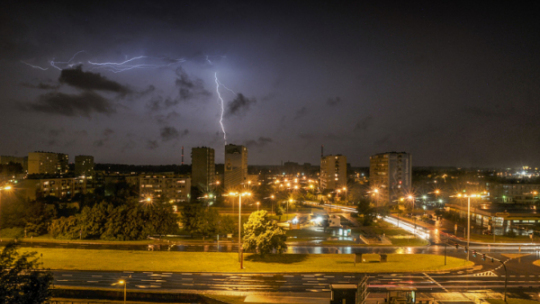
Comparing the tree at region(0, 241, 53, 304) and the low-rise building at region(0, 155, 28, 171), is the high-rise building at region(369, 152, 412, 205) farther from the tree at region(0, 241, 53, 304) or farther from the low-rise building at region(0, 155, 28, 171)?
the low-rise building at region(0, 155, 28, 171)

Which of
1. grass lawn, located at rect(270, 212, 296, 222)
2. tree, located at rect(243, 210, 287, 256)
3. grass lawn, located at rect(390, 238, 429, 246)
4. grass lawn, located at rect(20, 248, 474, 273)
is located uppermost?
tree, located at rect(243, 210, 287, 256)

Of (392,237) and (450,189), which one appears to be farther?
(450,189)

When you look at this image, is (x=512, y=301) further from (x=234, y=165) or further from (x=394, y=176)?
(x=234, y=165)

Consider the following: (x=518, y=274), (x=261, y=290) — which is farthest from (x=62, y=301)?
(x=518, y=274)

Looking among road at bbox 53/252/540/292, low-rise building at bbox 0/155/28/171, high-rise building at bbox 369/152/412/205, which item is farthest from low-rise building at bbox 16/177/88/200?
high-rise building at bbox 369/152/412/205

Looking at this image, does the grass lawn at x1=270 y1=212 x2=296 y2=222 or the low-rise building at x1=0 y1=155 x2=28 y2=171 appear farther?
the low-rise building at x1=0 y1=155 x2=28 y2=171

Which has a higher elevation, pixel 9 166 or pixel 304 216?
pixel 9 166

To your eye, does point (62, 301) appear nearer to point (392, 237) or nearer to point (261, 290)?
point (261, 290)

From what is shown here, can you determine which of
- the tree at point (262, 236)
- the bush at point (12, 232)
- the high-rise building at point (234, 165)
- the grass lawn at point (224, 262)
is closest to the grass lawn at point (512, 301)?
the grass lawn at point (224, 262)
